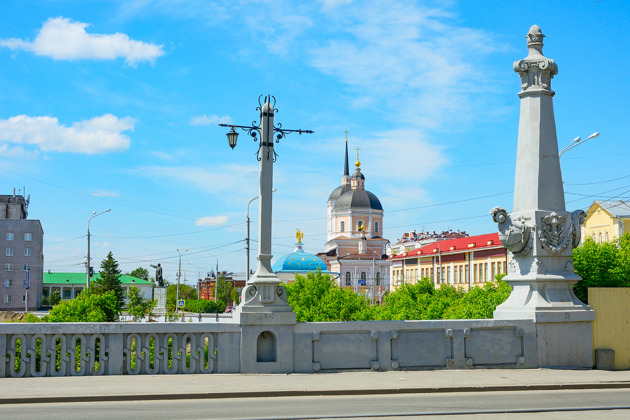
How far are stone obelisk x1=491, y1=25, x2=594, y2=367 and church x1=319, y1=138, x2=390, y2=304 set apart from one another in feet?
395

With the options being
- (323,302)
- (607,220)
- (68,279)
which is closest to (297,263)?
(68,279)

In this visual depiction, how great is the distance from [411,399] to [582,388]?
11.6ft

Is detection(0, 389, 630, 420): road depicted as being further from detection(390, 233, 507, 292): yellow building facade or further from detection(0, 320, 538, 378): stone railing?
detection(390, 233, 507, 292): yellow building facade

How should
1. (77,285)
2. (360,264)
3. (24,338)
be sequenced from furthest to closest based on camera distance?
(77,285) < (360,264) < (24,338)

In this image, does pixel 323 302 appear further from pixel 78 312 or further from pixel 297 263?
pixel 297 263

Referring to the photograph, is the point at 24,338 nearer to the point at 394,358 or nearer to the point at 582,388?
the point at 394,358

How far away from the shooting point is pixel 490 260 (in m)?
84.4

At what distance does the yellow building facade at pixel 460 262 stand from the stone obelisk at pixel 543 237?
5889 cm

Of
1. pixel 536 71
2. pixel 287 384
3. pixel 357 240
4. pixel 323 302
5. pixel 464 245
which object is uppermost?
pixel 357 240

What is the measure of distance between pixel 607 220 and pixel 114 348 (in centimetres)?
7365

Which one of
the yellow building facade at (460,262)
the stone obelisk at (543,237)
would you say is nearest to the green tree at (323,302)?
the stone obelisk at (543,237)

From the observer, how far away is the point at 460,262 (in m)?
93.8

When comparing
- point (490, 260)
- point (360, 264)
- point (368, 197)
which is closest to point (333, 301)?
point (490, 260)

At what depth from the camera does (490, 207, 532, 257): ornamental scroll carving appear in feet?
49.3
